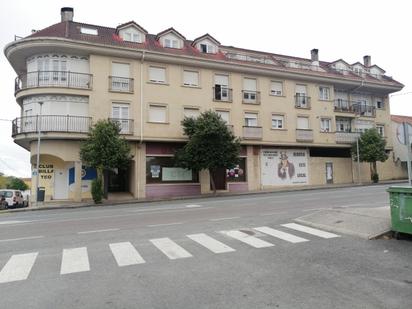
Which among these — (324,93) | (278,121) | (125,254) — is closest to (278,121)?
(278,121)

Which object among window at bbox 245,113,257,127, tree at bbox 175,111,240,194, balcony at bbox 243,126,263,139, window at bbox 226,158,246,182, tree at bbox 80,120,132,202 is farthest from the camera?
window at bbox 245,113,257,127

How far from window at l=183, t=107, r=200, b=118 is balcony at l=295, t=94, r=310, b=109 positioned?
377 inches

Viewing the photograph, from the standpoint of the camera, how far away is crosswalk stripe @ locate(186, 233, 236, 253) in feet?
25.3

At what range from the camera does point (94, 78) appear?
2530 centimetres

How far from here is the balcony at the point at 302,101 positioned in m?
32.4

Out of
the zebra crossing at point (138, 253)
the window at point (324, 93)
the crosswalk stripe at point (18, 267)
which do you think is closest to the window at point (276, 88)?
the window at point (324, 93)

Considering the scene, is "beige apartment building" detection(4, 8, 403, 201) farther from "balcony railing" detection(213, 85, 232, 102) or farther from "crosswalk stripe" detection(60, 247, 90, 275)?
"crosswalk stripe" detection(60, 247, 90, 275)

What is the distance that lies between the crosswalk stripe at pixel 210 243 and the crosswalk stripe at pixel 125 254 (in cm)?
153

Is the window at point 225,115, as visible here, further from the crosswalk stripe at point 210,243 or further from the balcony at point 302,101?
the crosswalk stripe at point 210,243

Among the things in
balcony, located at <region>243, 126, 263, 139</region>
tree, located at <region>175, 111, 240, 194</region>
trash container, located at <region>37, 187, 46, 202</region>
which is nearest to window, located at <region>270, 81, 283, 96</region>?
balcony, located at <region>243, 126, 263, 139</region>

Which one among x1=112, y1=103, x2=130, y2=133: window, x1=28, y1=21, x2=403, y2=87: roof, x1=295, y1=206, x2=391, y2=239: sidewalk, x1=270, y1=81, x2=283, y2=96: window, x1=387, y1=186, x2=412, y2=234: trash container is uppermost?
x1=28, y1=21, x2=403, y2=87: roof

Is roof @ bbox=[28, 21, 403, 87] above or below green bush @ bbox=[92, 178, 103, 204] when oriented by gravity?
above

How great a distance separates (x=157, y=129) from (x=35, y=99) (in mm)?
8446

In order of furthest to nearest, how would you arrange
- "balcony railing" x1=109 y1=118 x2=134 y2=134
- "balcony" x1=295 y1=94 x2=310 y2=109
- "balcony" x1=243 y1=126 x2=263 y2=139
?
"balcony" x1=295 y1=94 x2=310 y2=109, "balcony" x1=243 y1=126 x2=263 y2=139, "balcony railing" x1=109 y1=118 x2=134 y2=134
